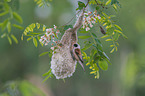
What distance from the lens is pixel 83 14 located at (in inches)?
49.5

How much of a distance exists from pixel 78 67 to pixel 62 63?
861 cm

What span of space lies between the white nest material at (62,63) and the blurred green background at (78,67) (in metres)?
3.72

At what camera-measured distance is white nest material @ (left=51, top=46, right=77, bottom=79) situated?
1.36 m

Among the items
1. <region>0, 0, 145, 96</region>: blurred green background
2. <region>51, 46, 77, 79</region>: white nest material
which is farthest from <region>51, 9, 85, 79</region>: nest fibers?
<region>0, 0, 145, 96</region>: blurred green background

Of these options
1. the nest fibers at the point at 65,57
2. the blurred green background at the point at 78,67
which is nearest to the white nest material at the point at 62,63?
the nest fibers at the point at 65,57

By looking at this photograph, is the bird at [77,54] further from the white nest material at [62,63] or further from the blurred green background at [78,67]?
the blurred green background at [78,67]

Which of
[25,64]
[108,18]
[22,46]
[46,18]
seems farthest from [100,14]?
[25,64]

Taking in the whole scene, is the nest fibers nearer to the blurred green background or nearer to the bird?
the bird

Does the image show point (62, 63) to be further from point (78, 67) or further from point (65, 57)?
point (78, 67)

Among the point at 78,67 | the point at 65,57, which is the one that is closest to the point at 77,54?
the point at 65,57

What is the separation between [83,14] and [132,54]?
669 centimetres

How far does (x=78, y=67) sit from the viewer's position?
32.6 ft

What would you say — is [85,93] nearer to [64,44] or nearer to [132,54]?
[132,54]

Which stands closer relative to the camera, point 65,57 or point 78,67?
point 65,57
